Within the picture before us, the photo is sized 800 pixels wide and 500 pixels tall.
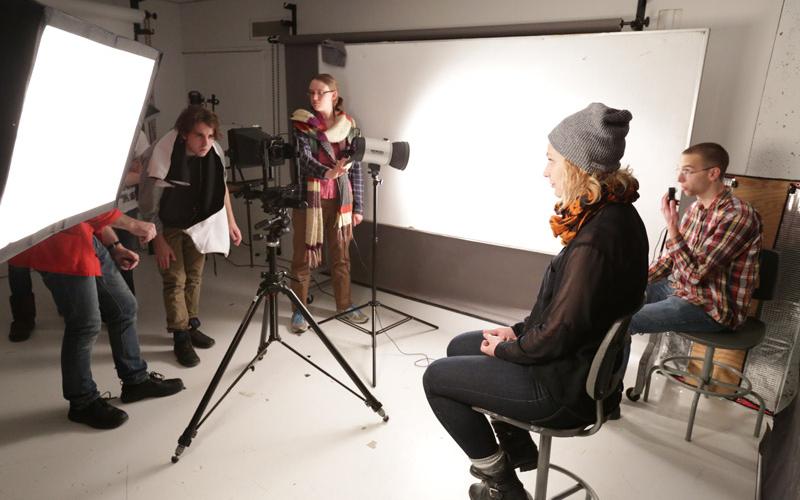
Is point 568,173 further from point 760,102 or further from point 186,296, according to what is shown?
point 186,296

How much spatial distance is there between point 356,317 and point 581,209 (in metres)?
2.17

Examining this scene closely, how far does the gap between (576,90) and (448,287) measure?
154 cm

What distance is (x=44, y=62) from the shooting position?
663 millimetres

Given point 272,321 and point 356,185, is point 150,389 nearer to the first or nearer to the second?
point 272,321

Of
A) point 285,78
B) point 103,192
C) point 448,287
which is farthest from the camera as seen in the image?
point 285,78

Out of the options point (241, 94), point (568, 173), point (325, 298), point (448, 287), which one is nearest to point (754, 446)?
point (568, 173)

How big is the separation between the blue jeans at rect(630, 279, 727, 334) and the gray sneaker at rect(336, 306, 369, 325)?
1648 millimetres

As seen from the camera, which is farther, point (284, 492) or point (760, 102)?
point (760, 102)

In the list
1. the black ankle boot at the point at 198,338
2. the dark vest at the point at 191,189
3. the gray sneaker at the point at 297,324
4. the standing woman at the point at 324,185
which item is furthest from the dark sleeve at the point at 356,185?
the black ankle boot at the point at 198,338

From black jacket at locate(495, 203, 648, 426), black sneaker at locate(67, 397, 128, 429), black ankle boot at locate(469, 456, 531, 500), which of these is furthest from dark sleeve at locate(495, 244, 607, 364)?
black sneaker at locate(67, 397, 128, 429)

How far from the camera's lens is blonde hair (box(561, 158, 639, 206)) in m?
1.21

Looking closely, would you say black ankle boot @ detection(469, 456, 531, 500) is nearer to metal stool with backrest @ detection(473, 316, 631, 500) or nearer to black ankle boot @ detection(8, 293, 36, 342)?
metal stool with backrest @ detection(473, 316, 631, 500)

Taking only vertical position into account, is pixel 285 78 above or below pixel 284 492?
above

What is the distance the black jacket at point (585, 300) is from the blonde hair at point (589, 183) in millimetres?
43
